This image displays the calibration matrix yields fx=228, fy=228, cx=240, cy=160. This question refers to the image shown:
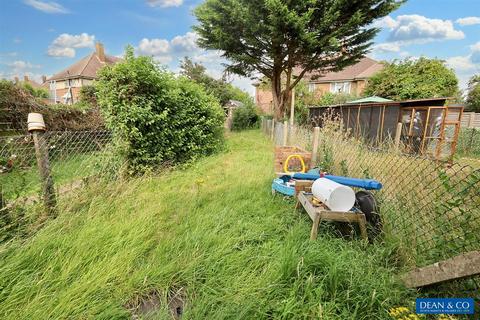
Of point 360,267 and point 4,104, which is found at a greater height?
point 4,104

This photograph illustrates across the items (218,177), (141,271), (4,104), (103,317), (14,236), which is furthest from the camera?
(4,104)

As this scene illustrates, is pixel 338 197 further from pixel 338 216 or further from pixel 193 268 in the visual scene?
pixel 193 268

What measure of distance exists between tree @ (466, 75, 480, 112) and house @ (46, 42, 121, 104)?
4254cm

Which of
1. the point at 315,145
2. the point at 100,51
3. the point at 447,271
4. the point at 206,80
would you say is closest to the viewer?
the point at 447,271

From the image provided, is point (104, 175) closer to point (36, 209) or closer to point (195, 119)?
point (36, 209)

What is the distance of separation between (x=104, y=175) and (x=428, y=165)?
15.3 ft

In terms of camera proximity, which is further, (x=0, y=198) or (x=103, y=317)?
(x=0, y=198)

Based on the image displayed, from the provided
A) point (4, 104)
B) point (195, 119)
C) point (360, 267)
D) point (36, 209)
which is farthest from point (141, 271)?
point (4, 104)

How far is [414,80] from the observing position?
17.9m

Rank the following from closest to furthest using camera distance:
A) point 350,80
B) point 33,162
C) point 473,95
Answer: point 33,162, point 473,95, point 350,80

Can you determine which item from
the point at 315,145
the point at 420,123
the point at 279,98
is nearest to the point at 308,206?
the point at 315,145

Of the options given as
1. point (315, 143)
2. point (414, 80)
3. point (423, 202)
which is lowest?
point (423, 202)

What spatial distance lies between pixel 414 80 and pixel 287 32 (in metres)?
12.6

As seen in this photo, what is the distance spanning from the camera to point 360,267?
6.47 ft
